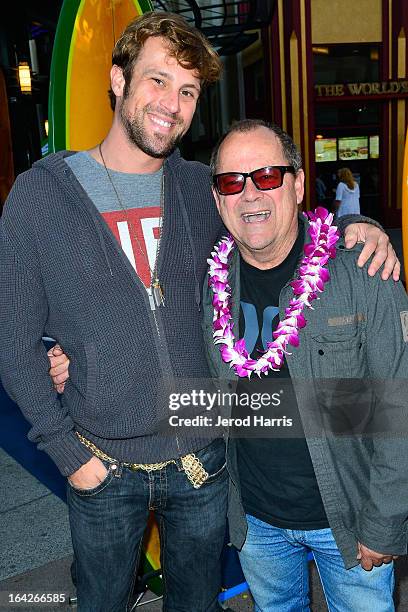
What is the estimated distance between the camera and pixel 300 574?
2221mm

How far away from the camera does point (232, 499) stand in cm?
219

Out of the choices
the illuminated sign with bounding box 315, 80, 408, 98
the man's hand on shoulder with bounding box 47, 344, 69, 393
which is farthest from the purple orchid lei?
the illuminated sign with bounding box 315, 80, 408, 98

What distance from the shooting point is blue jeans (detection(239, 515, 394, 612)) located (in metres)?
2.00

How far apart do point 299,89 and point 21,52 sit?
22.2 ft

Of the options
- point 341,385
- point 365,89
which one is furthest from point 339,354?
point 365,89

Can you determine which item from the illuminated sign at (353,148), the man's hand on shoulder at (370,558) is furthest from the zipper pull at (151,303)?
the illuminated sign at (353,148)

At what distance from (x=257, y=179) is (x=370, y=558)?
48.6 inches

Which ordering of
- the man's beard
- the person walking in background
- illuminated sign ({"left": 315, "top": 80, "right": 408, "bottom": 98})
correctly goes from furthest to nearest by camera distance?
1. illuminated sign ({"left": 315, "top": 80, "right": 408, "bottom": 98})
2. the person walking in background
3. the man's beard

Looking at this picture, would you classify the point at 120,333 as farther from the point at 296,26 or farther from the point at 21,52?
the point at 296,26

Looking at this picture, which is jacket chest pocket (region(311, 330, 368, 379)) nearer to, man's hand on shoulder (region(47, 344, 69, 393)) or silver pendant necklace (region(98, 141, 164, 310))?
silver pendant necklace (region(98, 141, 164, 310))

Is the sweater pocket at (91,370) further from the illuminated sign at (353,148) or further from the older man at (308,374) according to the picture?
the illuminated sign at (353,148)

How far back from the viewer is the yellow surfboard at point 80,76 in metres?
2.92

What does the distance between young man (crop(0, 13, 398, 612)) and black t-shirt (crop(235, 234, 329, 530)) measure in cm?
15

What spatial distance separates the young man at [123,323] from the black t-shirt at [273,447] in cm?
15
